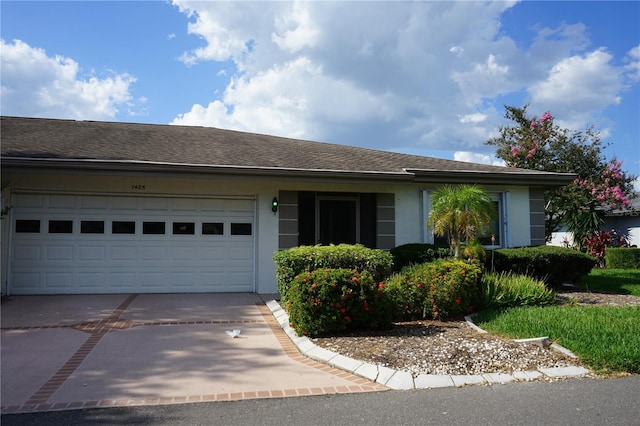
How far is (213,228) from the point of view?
36.9 feet

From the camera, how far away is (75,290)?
412 inches

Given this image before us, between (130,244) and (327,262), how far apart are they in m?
5.11

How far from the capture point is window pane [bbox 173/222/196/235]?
1104cm

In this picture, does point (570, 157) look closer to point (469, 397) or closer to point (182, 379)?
point (469, 397)

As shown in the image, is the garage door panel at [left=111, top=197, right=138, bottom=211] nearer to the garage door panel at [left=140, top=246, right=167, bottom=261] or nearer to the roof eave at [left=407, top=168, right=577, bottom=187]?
the garage door panel at [left=140, top=246, right=167, bottom=261]

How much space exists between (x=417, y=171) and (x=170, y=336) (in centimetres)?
722

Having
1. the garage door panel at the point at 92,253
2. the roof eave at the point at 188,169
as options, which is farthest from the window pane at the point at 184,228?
the garage door panel at the point at 92,253

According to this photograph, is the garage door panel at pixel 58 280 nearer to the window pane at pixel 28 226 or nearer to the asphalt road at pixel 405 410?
the window pane at pixel 28 226

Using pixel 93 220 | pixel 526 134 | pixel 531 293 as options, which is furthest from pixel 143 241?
pixel 526 134

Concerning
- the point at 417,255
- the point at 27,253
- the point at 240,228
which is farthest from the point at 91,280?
the point at 417,255

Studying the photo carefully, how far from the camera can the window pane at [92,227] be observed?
419 inches

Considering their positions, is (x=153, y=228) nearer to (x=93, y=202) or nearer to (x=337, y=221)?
(x=93, y=202)

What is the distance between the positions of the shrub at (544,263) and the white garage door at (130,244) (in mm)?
6001

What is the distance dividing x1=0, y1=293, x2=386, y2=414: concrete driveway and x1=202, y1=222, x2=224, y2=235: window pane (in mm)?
2402
